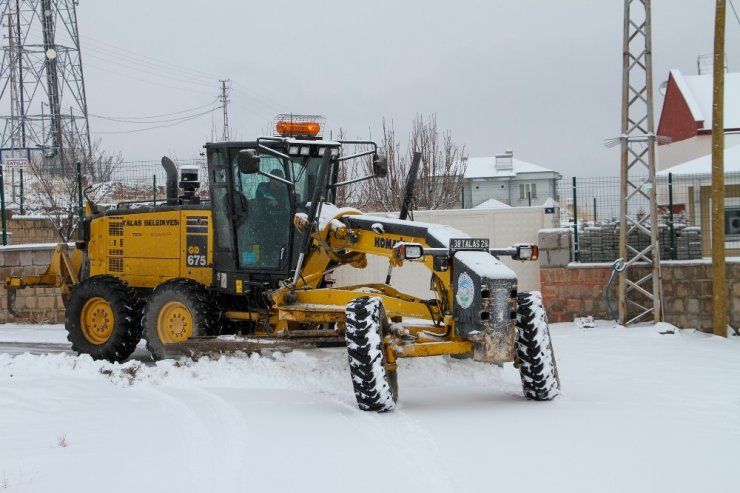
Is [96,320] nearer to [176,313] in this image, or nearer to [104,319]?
[104,319]

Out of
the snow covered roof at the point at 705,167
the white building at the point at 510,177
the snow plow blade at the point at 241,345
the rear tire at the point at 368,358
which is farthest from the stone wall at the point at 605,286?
the white building at the point at 510,177

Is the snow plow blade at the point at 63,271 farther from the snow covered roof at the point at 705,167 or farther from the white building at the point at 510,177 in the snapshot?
the white building at the point at 510,177

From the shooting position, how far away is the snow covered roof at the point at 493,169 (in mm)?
53062

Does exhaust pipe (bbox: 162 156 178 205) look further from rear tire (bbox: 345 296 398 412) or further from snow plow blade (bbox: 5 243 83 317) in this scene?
rear tire (bbox: 345 296 398 412)

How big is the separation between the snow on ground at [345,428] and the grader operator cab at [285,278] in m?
0.43

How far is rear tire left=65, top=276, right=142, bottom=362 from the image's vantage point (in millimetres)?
11852

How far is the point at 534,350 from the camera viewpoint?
28.2 feet

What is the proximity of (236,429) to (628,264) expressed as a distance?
9008 mm

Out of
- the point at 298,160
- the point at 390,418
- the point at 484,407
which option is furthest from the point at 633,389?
A: the point at 298,160

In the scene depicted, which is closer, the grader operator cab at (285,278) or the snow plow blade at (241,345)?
the grader operator cab at (285,278)

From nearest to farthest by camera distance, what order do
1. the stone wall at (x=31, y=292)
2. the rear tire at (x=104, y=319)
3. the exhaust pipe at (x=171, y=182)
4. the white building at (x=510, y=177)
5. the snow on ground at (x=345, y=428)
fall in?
1. the snow on ground at (x=345, y=428)
2. the rear tire at (x=104, y=319)
3. the exhaust pipe at (x=171, y=182)
4. the stone wall at (x=31, y=292)
5. the white building at (x=510, y=177)

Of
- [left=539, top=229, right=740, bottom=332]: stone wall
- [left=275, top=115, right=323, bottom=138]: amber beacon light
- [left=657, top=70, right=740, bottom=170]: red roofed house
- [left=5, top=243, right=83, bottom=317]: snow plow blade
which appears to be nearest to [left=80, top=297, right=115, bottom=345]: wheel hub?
[left=5, top=243, right=83, bottom=317]: snow plow blade

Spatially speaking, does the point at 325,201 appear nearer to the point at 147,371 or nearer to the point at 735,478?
the point at 147,371

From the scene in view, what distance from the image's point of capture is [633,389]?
9.68m
